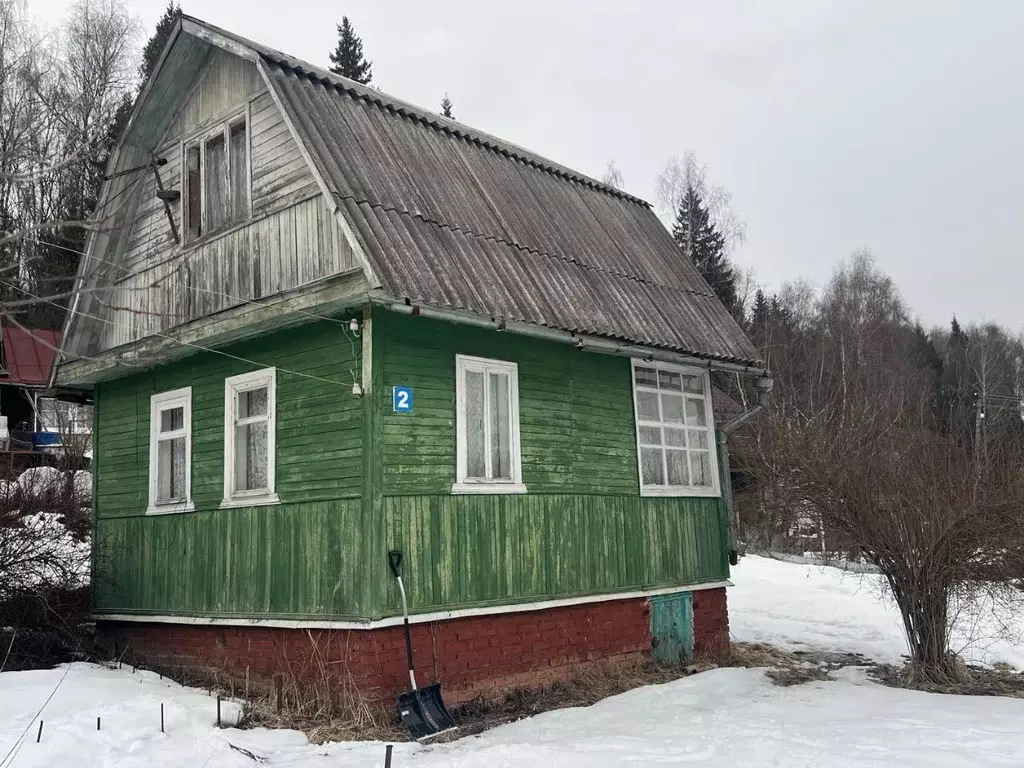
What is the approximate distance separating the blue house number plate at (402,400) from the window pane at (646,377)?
366cm

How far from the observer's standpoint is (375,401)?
791 cm

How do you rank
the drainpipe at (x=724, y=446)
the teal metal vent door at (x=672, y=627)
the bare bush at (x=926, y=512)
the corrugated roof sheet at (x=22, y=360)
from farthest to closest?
the corrugated roof sheet at (x=22, y=360) → the drainpipe at (x=724, y=446) → the teal metal vent door at (x=672, y=627) → the bare bush at (x=926, y=512)

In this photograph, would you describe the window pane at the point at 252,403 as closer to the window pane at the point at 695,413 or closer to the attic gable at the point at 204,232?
the attic gable at the point at 204,232

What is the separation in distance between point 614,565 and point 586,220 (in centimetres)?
451

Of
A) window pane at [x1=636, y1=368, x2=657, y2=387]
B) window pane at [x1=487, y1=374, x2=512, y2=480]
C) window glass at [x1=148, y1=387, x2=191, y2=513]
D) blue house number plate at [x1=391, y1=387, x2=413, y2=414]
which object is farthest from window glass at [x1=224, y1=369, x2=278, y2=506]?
window pane at [x1=636, y1=368, x2=657, y2=387]

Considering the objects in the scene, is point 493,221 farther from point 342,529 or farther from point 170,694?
point 170,694

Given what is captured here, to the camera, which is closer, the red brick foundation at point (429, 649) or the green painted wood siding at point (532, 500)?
the red brick foundation at point (429, 649)

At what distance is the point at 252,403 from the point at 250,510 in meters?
1.12

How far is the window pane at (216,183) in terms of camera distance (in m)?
9.75

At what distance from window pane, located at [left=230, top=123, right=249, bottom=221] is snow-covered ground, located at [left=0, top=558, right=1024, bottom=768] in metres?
4.80

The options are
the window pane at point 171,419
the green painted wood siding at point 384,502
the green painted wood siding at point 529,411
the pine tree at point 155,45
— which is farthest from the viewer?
the pine tree at point 155,45

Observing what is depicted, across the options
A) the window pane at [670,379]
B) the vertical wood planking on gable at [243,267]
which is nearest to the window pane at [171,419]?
the vertical wood planking on gable at [243,267]

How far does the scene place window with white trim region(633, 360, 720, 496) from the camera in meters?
10.9

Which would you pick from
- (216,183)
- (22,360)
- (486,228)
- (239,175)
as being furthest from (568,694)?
(22,360)
